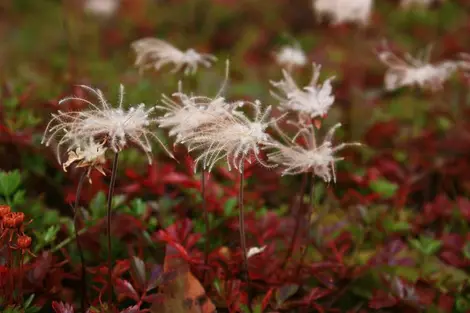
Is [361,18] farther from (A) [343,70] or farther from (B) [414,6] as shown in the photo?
(B) [414,6]

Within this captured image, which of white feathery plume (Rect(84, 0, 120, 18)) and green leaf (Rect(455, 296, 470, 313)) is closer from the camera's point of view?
green leaf (Rect(455, 296, 470, 313))

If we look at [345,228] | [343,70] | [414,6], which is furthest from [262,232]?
[414,6]

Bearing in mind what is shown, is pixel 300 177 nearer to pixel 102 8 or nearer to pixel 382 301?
pixel 382 301

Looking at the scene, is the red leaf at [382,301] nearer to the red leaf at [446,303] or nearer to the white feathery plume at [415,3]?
the red leaf at [446,303]

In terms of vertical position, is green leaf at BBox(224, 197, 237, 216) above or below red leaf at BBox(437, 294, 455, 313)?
above

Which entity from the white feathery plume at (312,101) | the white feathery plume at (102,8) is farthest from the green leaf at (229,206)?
the white feathery plume at (102,8)

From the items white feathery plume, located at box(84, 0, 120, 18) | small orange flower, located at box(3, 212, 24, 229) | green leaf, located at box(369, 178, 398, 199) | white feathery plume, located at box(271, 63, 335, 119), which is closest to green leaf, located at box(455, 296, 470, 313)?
green leaf, located at box(369, 178, 398, 199)

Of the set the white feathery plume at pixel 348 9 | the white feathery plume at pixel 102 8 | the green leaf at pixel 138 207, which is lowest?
the green leaf at pixel 138 207

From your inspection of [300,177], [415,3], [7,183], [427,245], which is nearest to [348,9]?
[300,177]

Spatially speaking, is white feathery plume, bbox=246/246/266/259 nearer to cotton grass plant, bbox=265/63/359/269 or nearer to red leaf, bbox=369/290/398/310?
cotton grass plant, bbox=265/63/359/269
